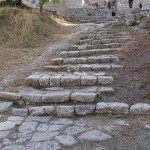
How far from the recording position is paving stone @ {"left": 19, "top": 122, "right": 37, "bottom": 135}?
4579 mm

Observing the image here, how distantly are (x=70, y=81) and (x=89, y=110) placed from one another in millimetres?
1395

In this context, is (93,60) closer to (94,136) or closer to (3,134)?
(94,136)

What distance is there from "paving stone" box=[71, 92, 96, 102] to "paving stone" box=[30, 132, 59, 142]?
1.15m

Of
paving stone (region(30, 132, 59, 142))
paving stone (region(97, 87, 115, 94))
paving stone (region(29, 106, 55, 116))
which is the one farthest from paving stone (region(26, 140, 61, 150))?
paving stone (region(97, 87, 115, 94))

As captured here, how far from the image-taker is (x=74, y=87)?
630cm

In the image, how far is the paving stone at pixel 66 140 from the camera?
4145mm

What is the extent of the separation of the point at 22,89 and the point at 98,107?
1940mm

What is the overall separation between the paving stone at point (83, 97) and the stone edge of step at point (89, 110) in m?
0.22

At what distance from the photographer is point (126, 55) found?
325 inches

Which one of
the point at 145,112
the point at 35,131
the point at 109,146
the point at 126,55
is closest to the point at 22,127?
the point at 35,131

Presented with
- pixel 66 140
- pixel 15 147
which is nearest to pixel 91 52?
pixel 66 140

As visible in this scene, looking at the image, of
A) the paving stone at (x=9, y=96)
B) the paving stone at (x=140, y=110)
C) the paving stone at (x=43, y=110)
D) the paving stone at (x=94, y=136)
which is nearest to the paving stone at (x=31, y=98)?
the paving stone at (x=9, y=96)

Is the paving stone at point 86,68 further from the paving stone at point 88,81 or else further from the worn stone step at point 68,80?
the paving stone at point 88,81

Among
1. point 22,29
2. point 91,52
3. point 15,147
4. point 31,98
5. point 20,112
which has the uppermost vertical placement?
point 22,29
